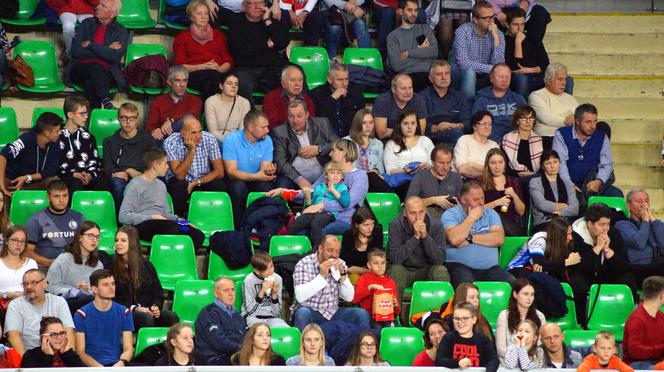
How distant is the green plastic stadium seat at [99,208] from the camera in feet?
36.9

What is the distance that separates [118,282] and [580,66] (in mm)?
5709

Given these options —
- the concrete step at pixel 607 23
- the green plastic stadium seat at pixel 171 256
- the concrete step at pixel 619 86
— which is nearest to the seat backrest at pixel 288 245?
the green plastic stadium seat at pixel 171 256

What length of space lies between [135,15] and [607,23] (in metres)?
4.56

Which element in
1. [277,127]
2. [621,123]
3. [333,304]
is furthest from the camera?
[621,123]

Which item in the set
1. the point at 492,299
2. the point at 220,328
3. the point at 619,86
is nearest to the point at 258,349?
the point at 220,328

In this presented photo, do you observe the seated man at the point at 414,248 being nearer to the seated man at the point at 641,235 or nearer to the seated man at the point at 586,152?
the seated man at the point at 641,235

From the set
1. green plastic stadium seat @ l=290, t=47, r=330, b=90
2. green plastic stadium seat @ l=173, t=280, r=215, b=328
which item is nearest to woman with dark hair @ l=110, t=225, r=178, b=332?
green plastic stadium seat @ l=173, t=280, r=215, b=328

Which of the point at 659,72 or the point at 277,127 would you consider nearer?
the point at 277,127

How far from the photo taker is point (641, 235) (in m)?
11.3

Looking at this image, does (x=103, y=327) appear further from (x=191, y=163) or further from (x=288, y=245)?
(x=191, y=163)

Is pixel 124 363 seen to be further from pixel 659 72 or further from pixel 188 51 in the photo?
pixel 659 72

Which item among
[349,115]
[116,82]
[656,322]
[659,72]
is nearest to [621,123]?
[659,72]

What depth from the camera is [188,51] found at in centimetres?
1291

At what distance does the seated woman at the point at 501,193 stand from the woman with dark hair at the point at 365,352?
7.81ft
